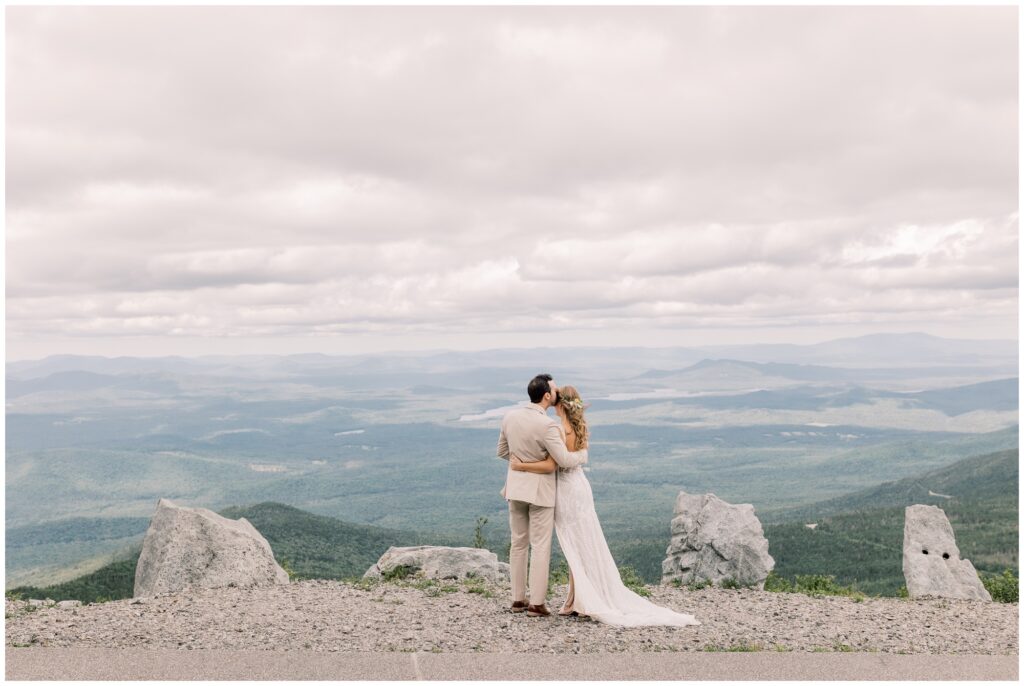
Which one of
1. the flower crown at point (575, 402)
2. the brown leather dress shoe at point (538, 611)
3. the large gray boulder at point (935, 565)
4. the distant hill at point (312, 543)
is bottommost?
the distant hill at point (312, 543)

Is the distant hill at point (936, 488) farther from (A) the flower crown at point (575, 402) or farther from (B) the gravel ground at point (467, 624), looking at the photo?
(A) the flower crown at point (575, 402)

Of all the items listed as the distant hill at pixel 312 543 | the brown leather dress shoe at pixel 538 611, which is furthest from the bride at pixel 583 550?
the distant hill at pixel 312 543

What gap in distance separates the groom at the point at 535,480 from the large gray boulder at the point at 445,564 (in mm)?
4416

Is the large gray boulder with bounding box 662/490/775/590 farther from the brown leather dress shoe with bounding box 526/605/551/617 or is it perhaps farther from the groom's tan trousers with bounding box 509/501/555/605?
the groom's tan trousers with bounding box 509/501/555/605

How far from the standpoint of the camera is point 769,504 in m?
159

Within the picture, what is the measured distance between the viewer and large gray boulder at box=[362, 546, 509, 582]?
15.2m

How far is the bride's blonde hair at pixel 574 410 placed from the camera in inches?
416

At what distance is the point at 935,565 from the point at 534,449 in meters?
10.4

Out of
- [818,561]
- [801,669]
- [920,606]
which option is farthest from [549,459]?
[818,561]

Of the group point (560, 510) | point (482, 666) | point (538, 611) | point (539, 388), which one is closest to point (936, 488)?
point (538, 611)

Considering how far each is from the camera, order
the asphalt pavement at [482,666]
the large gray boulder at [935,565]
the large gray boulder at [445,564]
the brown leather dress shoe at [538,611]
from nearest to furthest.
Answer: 1. the asphalt pavement at [482,666]
2. the brown leather dress shoe at [538,611]
3. the large gray boulder at [445,564]
4. the large gray boulder at [935,565]

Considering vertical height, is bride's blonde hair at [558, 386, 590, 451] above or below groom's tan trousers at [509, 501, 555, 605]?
above

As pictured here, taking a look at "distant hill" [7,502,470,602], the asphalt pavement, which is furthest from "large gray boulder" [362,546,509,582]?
"distant hill" [7,502,470,602]

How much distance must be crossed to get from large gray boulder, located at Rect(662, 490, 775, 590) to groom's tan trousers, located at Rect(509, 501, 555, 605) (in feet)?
21.4
